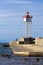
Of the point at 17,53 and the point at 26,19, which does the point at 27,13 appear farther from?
the point at 17,53

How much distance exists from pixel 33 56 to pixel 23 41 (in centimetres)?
2642

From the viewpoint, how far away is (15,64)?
32.7m

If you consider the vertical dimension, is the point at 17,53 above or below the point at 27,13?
below

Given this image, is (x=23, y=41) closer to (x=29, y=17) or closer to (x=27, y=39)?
(x=27, y=39)

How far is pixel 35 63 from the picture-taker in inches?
1335

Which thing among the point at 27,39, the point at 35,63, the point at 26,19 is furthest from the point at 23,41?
the point at 35,63

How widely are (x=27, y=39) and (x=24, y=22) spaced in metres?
5.83

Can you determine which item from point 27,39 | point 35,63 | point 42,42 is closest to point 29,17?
point 27,39

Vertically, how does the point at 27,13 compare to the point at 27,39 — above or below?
above

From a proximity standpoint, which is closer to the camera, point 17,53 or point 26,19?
point 17,53

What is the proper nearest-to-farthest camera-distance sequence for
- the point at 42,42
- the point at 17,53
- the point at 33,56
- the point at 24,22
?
the point at 33,56 → the point at 17,53 → the point at 42,42 → the point at 24,22

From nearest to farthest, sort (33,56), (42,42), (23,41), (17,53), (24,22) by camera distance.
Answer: (33,56), (17,53), (42,42), (23,41), (24,22)

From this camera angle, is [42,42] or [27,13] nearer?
[42,42]

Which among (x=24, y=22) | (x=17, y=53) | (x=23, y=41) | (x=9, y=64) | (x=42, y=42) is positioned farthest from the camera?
(x=24, y=22)
